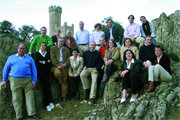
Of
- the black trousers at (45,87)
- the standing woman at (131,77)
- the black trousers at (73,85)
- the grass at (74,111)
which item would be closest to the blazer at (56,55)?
the black trousers at (45,87)

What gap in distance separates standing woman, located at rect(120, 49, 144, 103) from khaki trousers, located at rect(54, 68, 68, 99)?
245 cm

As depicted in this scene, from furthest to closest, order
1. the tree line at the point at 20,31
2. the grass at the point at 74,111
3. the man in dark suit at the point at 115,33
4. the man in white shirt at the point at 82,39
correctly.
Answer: the tree line at the point at 20,31 → the man in white shirt at the point at 82,39 → the man in dark suit at the point at 115,33 → the grass at the point at 74,111

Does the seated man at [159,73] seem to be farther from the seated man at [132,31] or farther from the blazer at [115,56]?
the seated man at [132,31]

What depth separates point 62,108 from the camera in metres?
5.75

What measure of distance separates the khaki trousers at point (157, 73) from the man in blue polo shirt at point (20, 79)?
11.9 feet

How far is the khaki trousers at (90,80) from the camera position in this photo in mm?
5750

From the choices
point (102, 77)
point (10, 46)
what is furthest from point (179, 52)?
point (10, 46)

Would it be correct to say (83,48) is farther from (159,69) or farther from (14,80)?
(159,69)

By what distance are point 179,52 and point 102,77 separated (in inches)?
224

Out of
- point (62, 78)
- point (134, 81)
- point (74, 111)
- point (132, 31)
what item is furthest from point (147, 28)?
point (74, 111)

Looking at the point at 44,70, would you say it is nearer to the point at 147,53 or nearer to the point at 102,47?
the point at 102,47

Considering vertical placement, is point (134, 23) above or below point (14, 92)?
above

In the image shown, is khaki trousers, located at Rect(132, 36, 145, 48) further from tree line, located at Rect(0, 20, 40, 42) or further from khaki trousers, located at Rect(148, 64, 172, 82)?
tree line, located at Rect(0, 20, 40, 42)

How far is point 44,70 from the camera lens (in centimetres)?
591
